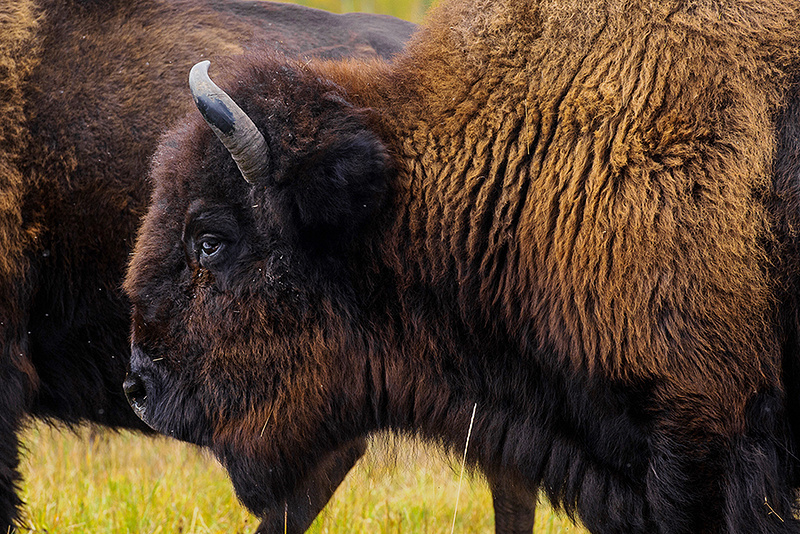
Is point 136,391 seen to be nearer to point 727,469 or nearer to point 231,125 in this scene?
point 231,125

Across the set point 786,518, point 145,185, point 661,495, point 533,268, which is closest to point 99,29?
point 145,185

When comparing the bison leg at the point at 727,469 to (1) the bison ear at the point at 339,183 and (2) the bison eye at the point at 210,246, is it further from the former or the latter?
(2) the bison eye at the point at 210,246

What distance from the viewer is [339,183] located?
275 centimetres

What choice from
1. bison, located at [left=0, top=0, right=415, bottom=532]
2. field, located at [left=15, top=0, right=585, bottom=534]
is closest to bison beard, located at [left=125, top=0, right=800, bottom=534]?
field, located at [left=15, top=0, right=585, bottom=534]

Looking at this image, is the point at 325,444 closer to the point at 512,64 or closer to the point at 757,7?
the point at 512,64

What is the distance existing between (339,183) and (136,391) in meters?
1.16

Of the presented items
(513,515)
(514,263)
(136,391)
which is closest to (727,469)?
(514,263)

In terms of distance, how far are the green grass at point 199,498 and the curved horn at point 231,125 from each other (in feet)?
4.30

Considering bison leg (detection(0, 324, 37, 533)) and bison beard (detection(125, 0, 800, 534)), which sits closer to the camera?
bison beard (detection(125, 0, 800, 534))

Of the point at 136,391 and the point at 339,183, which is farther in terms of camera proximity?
the point at 136,391

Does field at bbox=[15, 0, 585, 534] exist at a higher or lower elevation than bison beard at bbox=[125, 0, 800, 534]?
lower

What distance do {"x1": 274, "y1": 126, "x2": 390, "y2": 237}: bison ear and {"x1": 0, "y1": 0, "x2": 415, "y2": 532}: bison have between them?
1325mm

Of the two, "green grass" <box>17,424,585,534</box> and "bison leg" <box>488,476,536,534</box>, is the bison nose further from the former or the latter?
"bison leg" <box>488,476,536,534</box>

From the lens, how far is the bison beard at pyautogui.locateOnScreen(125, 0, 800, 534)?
2.64 meters
